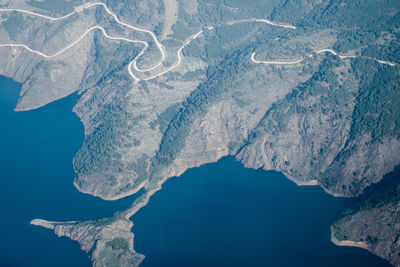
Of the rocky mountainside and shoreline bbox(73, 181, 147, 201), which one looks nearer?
the rocky mountainside

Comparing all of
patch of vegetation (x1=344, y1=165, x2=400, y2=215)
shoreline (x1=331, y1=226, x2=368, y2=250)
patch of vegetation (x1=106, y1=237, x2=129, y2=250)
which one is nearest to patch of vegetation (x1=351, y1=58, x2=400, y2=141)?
patch of vegetation (x1=344, y1=165, x2=400, y2=215)

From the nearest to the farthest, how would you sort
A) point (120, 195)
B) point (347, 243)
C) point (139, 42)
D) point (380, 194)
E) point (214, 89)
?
point (347, 243)
point (380, 194)
point (120, 195)
point (214, 89)
point (139, 42)

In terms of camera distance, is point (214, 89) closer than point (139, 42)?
Yes

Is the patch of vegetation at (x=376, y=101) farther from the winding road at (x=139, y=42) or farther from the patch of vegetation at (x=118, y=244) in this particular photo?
the patch of vegetation at (x=118, y=244)

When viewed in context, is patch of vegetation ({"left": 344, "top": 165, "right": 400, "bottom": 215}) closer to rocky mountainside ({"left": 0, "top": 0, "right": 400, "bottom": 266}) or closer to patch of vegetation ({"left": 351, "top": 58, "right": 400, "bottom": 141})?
rocky mountainside ({"left": 0, "top": 0, "right": 400, "bottom": 266})

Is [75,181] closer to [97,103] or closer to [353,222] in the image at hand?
[97,103]

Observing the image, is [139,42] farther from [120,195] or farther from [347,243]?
[347,243]

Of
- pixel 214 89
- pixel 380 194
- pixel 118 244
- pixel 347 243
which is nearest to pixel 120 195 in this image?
pixel 118 244

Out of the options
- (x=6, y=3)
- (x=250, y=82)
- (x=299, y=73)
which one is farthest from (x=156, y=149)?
(x=6, y=3)
